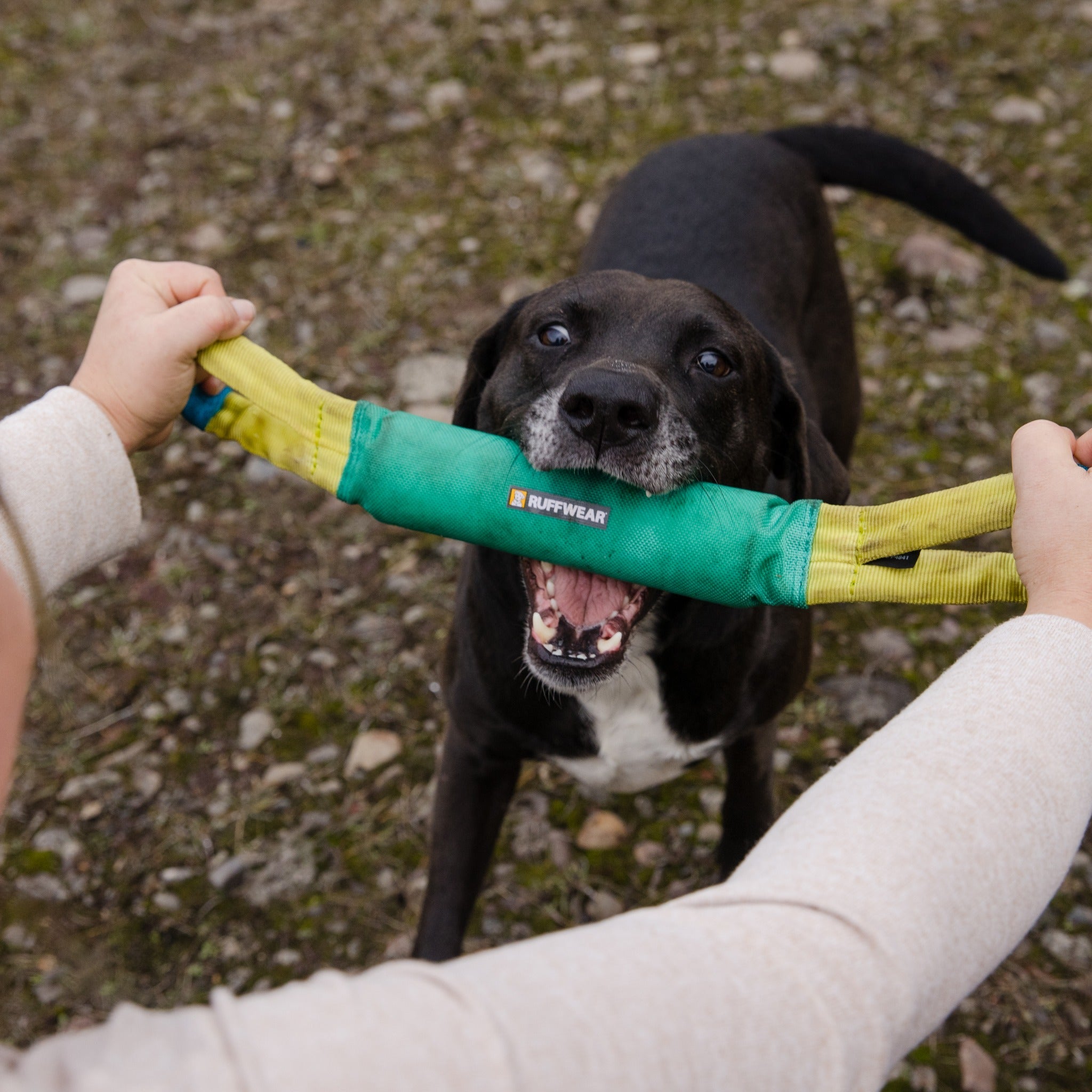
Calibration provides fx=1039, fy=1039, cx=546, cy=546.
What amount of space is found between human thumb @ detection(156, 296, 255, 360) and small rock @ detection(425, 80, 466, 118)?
3.60 metres

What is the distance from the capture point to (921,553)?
5.67 feet

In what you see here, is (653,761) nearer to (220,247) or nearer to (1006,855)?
(1006,855)

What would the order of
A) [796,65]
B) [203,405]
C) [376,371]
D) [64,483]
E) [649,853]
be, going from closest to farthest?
[64,483] < [203,405] < [649,853] < [376,371] < [796,65]

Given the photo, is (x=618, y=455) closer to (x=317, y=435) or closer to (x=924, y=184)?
(x=317, y=435)

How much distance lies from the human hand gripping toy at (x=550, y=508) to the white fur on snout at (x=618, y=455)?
26mm

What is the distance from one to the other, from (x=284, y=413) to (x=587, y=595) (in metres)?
0.73

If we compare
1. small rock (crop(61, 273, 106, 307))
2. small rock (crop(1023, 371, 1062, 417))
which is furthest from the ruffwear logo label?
→ small rock (crop(61, 273, 106, 307))

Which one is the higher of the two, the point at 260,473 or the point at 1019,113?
the point at 1019,113

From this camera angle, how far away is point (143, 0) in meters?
5.98

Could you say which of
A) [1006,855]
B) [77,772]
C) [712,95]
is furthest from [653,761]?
[712,95]

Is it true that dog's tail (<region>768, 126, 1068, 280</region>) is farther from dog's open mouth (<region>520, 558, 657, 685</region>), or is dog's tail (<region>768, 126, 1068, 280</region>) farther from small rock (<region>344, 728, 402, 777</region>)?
small rock (<region>344, 728, 402, 777</region>)

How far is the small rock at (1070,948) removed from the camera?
2738 millimetres

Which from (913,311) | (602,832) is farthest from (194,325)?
(913,311)

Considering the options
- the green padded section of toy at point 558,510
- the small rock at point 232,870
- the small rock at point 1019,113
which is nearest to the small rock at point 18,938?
the small rock at point 232,870
